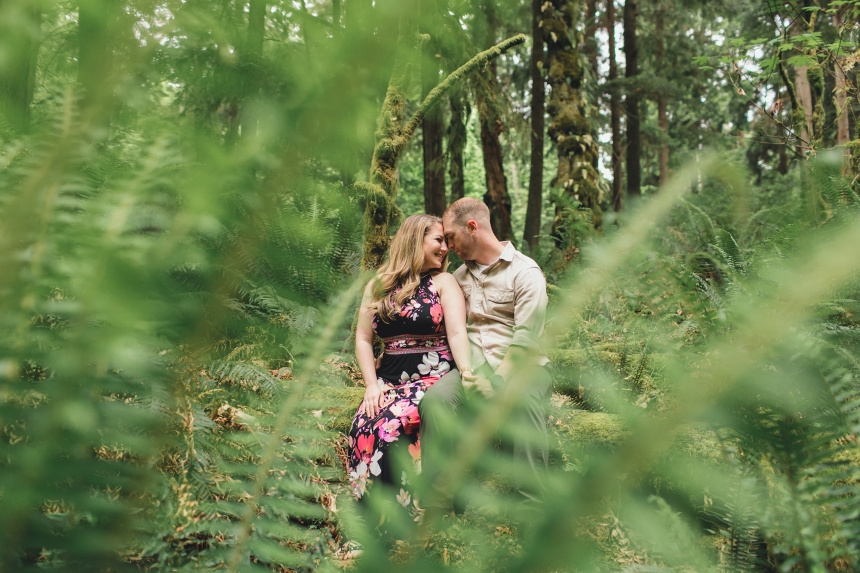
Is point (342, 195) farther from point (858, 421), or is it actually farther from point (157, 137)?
point (858, 421)

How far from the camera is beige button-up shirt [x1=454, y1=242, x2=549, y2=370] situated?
282 centimetres

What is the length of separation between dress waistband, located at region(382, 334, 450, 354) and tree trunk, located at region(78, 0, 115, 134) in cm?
247

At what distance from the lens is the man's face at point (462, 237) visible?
3006 millimetres

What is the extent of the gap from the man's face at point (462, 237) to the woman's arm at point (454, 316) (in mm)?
326

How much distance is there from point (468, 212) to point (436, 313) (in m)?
0.61

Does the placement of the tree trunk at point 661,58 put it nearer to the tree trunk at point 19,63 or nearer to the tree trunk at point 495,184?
the tree trunk at point 495,184

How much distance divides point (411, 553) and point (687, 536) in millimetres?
199

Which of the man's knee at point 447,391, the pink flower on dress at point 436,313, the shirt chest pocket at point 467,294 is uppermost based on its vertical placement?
the shirt chest pocket at point 467,294

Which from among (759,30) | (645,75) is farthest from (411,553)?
(759,30)

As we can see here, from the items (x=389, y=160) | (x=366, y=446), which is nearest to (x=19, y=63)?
(x=389, y=160)

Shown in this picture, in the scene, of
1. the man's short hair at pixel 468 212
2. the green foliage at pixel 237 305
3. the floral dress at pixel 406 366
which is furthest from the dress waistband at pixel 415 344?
the green foliage at pixel 237 305

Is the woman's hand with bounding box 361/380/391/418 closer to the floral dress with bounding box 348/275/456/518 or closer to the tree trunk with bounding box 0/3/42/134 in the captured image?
the floral dress with bounding box 348/275/456/518

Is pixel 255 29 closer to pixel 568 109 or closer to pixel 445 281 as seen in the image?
pixel 445 281

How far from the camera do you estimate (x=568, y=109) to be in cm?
603
